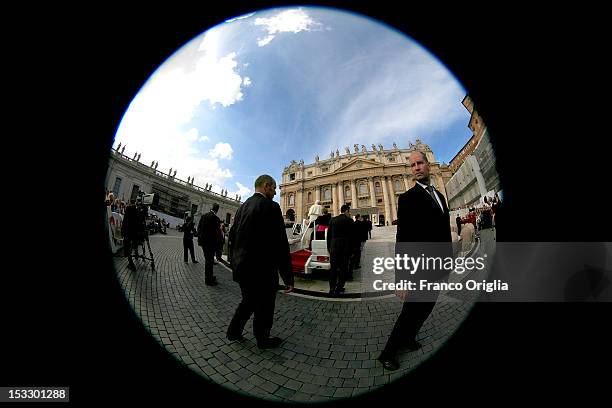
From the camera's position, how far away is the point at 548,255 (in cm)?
106

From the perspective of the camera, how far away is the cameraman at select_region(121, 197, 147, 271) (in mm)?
1180

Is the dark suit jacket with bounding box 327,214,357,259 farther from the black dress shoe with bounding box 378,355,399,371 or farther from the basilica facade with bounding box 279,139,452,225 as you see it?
the black dress shoe with bounding box 378,355,399,371

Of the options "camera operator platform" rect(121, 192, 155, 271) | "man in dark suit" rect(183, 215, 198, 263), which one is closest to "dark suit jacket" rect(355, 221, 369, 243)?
"man in dark suit" rect(183, 215, 198, 263)

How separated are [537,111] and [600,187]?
48 cm

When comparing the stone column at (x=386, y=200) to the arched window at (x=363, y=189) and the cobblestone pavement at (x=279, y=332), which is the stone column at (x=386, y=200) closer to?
the arched window at (x=363, y=189)

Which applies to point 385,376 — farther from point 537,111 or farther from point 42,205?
point 42,205

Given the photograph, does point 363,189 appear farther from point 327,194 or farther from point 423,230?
point 423,230

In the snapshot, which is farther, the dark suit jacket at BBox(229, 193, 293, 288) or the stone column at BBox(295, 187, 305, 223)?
the stone column at BBox(295, 187, 305, 223)

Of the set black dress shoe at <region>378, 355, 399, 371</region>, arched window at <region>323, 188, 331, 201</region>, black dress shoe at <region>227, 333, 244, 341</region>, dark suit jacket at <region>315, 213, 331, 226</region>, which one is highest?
arched window at <region>323, 188, 331, 201</region>

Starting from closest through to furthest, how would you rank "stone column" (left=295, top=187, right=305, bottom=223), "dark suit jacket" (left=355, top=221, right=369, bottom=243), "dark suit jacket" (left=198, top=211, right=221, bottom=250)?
"dark suit jacket" (left=198, top=211, right=221, bottom=250) < "stone column" (left=295, top=187, right=305, bottom=223) < "dark suit jacket" (left=355, top=221, right=369, bottom=243)

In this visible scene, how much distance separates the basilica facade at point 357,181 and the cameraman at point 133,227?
0.82 metres

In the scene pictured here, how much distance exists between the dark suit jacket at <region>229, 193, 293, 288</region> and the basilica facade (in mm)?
211

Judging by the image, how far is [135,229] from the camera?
47.6 inches

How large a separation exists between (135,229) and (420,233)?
1554mm
